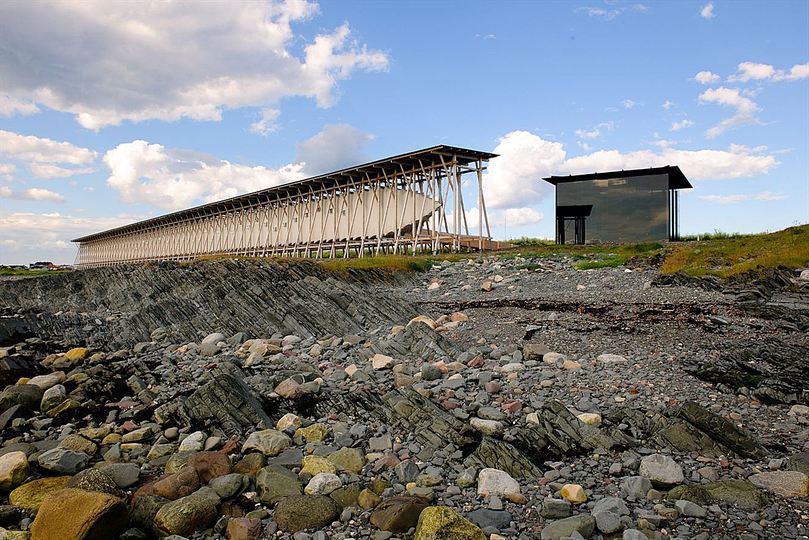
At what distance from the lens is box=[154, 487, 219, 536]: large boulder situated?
6508mm

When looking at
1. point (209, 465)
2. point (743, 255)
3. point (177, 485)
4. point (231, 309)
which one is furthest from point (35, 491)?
point (743, 255)

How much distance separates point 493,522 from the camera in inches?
240

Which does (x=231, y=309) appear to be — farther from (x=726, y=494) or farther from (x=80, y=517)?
(x=726, y=494)

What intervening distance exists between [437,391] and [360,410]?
148 cm

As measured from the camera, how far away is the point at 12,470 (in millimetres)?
7719

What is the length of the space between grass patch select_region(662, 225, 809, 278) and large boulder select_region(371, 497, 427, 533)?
20331 mm

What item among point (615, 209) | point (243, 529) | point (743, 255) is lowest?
point (243, 529)

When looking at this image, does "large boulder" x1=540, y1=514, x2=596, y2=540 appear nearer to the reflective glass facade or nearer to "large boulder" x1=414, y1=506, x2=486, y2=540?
"large boulder" x1=414, y1=506, x2=486, y2=540

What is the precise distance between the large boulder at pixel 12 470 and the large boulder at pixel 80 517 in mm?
1554

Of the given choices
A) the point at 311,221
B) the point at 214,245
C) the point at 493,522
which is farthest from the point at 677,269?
the point at 214,245

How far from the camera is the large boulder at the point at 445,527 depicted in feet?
18.7

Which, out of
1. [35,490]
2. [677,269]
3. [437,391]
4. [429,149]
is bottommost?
[35,490]

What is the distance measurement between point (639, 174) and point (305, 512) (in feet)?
124

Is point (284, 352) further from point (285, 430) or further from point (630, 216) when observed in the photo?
point (630, 216)
